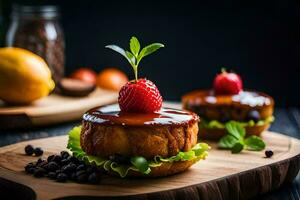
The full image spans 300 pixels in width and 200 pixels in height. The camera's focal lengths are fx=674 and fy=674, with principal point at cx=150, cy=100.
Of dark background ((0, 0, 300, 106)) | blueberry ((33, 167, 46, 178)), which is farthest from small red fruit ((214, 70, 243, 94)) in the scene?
dark background ((0, 0, 300, 106))

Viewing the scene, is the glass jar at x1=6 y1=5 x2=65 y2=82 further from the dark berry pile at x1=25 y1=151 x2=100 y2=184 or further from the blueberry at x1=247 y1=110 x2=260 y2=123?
the dark berry pile at x1=25 y1=151 x2=100 y2=184

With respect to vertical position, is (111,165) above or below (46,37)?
below

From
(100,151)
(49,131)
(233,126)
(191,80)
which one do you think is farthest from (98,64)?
(100,151)

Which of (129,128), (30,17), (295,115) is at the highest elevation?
(30,17)

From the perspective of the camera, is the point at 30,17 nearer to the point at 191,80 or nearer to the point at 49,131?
the point at 49,131

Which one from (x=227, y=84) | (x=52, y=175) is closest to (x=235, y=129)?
(x=227, y=84)

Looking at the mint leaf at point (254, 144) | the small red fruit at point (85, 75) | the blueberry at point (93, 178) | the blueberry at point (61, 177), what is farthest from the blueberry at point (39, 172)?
the small red fruit at point (85, 75)
